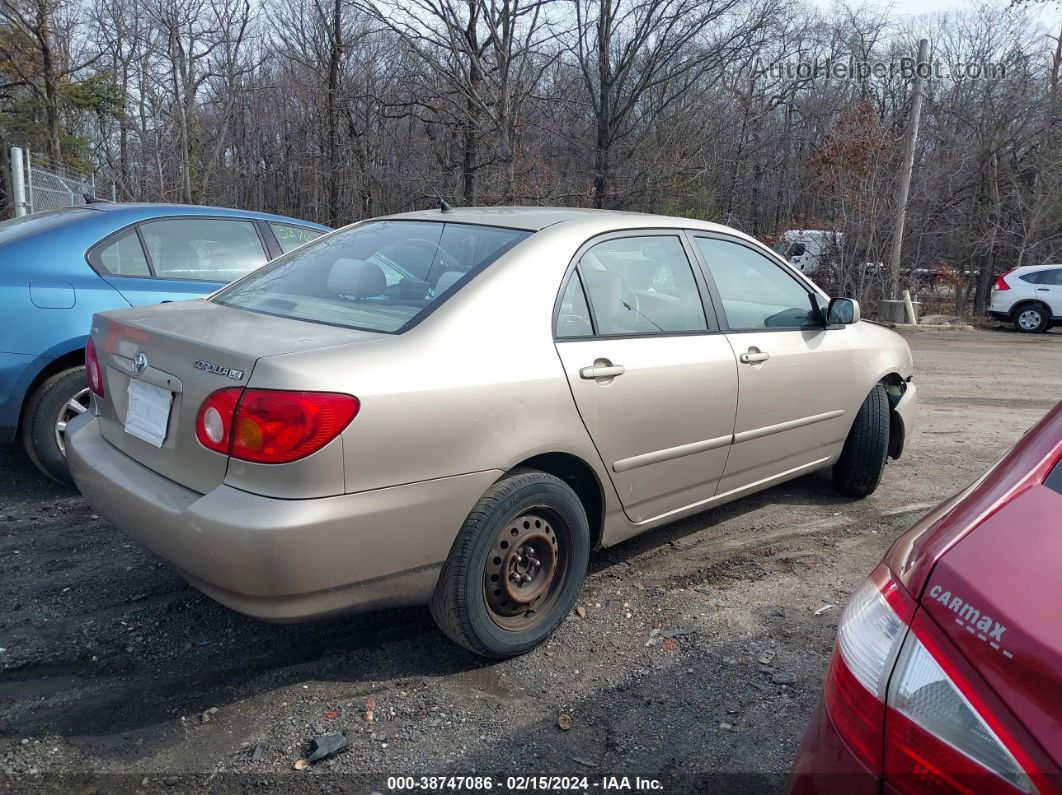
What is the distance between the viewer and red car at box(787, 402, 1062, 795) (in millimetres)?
1127

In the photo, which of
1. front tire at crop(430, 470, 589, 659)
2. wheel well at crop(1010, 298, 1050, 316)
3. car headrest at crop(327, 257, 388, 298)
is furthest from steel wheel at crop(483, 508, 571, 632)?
wheel well at crop(1010, 298, 1050, 316)

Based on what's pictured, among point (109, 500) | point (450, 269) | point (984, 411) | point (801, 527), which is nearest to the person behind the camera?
point (109, 500)

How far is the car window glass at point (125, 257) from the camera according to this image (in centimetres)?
465

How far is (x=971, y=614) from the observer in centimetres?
124

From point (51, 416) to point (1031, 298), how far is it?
18.3 metres

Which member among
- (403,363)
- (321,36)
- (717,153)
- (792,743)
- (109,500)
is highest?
(321,36)

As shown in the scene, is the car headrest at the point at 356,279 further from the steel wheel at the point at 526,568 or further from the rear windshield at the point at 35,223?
the rear windshield at the point at 35,223

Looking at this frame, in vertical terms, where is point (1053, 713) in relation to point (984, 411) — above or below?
above

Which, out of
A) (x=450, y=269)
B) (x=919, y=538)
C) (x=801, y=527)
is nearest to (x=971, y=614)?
(x=919, y=538)

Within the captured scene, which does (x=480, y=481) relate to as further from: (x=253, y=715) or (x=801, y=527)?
(x=801, y=527)

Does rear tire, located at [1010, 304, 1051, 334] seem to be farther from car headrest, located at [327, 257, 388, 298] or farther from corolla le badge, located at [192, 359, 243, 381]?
corolla le badge, located at [192, 359, 243, 381]

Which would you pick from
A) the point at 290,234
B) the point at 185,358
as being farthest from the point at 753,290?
the point at 290,234

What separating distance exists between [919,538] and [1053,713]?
47cm

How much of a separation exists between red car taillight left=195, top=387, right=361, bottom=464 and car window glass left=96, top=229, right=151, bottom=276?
283 centimetres
